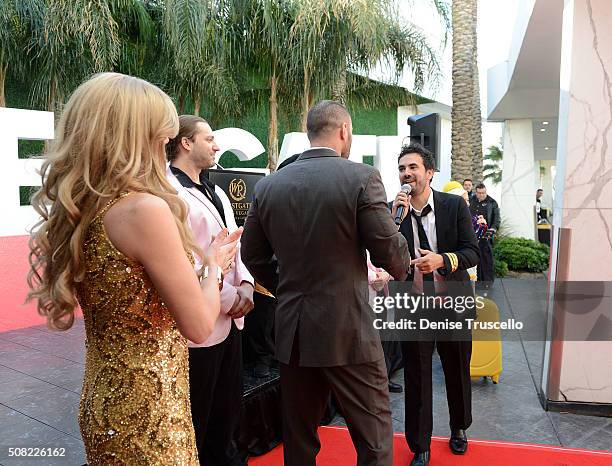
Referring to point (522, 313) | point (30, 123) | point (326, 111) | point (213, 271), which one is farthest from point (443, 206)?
point (522, 313)

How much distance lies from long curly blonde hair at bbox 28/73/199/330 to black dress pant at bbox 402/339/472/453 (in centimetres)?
211

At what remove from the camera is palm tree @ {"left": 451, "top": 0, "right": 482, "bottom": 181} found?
11516mm

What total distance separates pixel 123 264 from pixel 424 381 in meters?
2.29

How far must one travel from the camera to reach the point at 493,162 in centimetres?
3509

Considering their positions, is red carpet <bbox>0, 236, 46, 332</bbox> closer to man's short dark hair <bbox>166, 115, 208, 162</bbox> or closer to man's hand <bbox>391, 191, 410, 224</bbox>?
man's short dark hair <bbox>166, 115, 208, 162</bbox>

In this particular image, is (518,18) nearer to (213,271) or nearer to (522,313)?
(522,313)

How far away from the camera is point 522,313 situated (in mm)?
8227

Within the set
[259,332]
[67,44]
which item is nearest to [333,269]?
[259,332]

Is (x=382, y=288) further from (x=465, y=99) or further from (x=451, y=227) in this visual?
(x=465, y=99)

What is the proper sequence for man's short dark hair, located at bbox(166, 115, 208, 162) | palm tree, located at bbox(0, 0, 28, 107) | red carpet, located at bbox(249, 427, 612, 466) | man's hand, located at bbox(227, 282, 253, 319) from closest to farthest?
man's hand, located at bbox(227, 282, 253, 319)
man's short dark hair, located at bbox(166, 115, 208, 162)
red carpet, located at bbox(249, 427, 612, 466)
palm tree, located at bbox(0, 0, 28, 107)

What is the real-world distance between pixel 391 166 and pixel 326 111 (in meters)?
7.84

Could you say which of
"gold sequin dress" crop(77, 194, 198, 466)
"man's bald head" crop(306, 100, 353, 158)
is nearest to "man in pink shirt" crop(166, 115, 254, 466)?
"man's bald head" crop(306, 100, 353, 158)

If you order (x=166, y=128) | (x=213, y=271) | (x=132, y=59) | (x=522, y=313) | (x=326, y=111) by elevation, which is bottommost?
→ (x=522, y=313)

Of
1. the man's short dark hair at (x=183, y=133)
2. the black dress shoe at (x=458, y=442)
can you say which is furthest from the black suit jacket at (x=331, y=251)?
the black dress shoe at (x=458, y=442)
